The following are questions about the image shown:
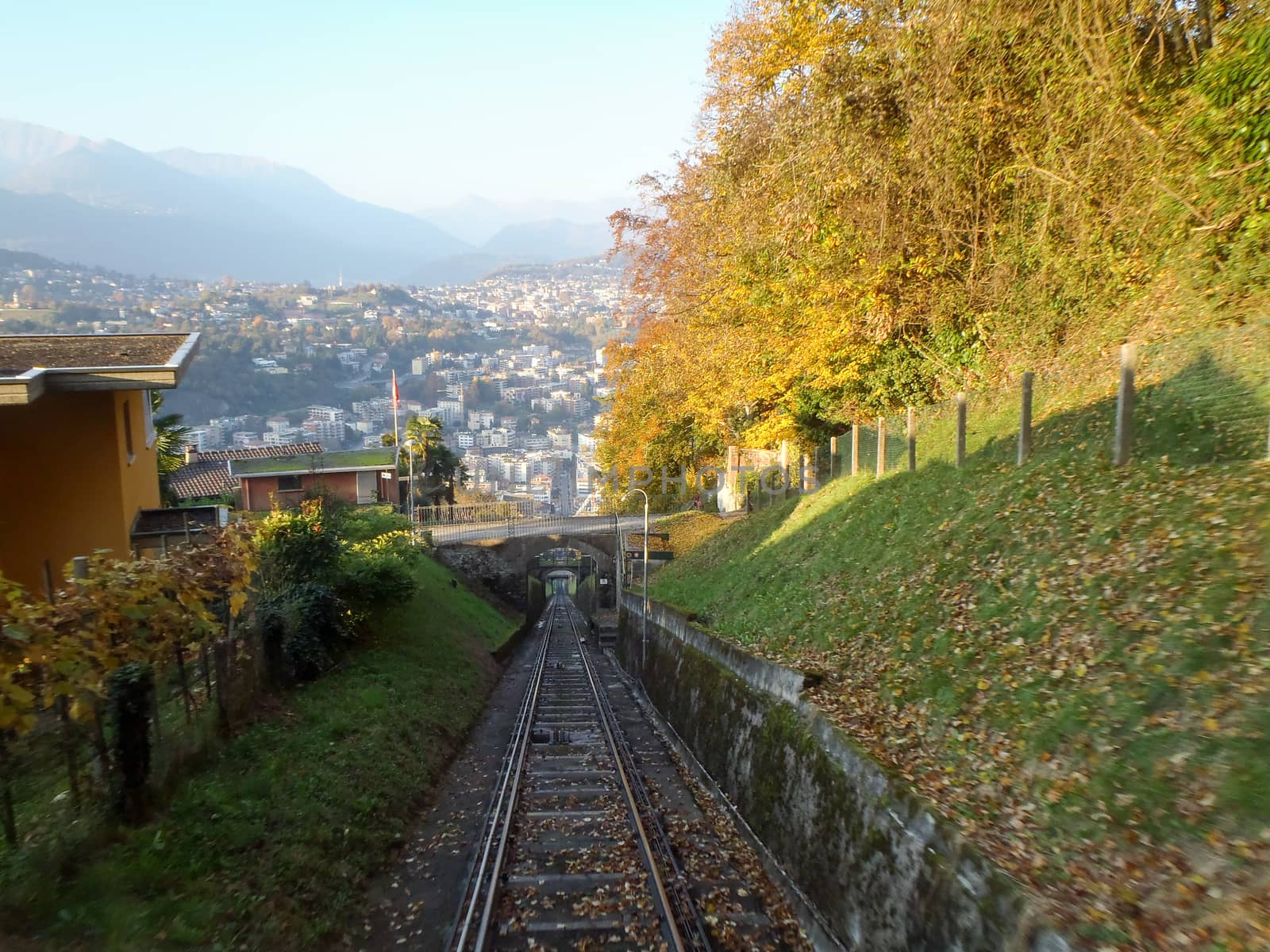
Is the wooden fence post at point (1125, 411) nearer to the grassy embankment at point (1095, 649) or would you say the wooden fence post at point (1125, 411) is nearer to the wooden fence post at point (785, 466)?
the grassy embankment at point (1095, 649)

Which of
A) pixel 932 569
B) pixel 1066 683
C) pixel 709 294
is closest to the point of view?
pixel 1066 683

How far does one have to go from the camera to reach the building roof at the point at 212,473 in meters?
43.4

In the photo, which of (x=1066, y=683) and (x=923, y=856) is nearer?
(x=923, y=856)

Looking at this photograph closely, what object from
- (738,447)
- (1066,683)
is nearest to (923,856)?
(1066,683)

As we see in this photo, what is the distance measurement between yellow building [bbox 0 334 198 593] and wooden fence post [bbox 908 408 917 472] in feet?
44.1

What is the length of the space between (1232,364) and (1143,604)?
12.9 ft

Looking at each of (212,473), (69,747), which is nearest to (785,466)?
(69,747)

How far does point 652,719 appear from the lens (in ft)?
57.9

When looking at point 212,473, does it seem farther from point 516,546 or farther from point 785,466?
point 785,466

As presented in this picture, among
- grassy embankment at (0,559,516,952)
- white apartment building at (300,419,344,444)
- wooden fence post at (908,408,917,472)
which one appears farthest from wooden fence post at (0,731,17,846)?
white apartment building at (300,419,344,444)

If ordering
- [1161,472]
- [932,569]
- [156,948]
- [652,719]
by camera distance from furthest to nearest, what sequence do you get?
[652,719], [932,569], [1161,472], [156,948]

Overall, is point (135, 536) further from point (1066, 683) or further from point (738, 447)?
→ point (738, 447)

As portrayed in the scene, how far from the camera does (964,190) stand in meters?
16.0

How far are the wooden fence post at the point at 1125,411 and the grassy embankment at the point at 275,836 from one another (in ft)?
33.7
